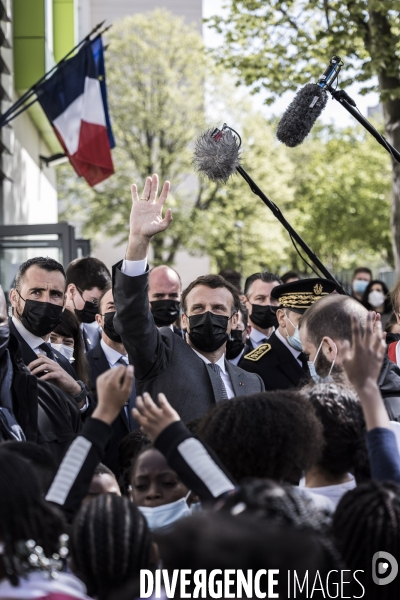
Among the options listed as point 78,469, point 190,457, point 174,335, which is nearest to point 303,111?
point 174,335

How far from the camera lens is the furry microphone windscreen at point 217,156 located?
17.2ft

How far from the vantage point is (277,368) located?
6.26m

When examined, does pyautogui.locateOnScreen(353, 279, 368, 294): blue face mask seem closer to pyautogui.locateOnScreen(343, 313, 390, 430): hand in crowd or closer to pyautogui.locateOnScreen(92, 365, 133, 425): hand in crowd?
pyautogui.locateOnScreen(343, 313, 390, 430): hand in crowd

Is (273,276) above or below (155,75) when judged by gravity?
below

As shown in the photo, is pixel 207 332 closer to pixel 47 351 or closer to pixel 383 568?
pixel 47 351

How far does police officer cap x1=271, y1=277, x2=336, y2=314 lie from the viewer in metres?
6.26

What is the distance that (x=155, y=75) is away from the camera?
3888 cm

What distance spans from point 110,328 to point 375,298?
6.57m

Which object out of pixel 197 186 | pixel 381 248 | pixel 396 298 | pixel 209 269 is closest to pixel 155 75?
pixel 197 186

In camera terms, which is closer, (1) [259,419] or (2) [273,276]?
(1) [259,419]

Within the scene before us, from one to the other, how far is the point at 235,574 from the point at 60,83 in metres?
12.8

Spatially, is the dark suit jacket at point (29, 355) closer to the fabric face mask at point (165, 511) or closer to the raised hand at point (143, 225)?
the raised hand at point (143, 225)

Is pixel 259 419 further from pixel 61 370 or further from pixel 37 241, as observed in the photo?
pixel 37 241

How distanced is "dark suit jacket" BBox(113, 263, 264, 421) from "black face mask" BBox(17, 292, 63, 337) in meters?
0.63
